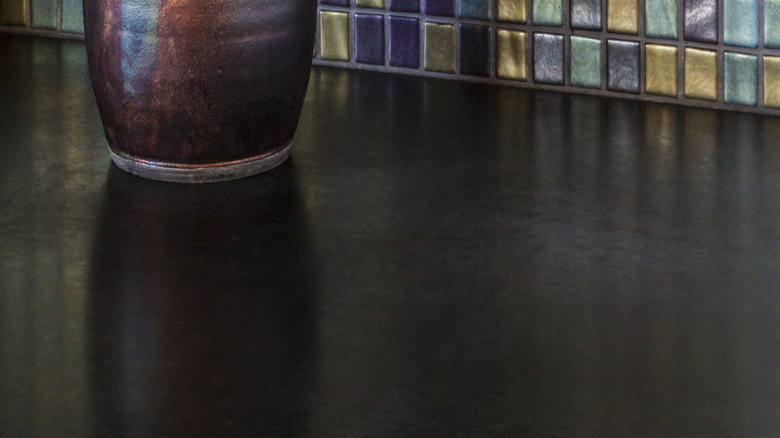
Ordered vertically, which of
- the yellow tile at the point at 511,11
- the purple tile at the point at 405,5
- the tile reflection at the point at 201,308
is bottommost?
the tile reflection at the point at 201,308

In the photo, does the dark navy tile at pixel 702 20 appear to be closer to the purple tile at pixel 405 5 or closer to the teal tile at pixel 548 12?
the teal tile at pixel 548 12

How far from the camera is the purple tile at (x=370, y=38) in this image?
9.16 ft

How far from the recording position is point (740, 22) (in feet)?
8.05

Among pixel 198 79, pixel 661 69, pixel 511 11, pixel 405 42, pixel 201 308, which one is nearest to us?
pixel 201 308

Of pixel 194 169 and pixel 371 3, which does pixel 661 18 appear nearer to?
pixel 371 3

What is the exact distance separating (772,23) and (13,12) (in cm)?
176

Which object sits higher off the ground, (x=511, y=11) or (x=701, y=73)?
(x=511, y=11)

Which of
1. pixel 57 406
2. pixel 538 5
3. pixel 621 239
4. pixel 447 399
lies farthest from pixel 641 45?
pixel 57 406

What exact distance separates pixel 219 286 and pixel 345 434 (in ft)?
1.45

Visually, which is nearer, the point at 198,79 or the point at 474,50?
the point at 198,79

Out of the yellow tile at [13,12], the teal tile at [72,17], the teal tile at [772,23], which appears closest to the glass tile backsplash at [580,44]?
the teal tile at [772,23]

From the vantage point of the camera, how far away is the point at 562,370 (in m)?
1.50

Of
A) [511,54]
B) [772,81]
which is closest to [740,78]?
[772,81]

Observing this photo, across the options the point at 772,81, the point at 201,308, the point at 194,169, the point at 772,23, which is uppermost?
the point at 772,23
